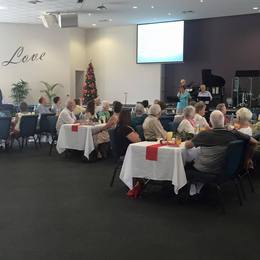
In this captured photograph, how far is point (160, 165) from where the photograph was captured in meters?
5.15

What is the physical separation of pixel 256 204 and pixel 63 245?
262 cm

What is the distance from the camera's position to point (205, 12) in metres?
13.4

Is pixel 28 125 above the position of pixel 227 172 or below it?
below

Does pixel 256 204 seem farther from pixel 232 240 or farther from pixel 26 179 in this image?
pixel 26 179

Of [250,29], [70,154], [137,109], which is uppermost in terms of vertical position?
[250,29]

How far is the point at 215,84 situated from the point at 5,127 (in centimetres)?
760

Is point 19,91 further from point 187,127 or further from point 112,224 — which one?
point 112,224

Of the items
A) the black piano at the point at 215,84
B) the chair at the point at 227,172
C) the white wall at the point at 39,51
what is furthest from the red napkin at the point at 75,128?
the white wall at the point at 39,51

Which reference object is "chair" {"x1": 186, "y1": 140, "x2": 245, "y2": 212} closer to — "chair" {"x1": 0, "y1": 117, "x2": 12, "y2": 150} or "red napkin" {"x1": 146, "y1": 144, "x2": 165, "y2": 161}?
"red napkin" {"x1": 146, "y1": 144, "x2": 165, "y2": 161}

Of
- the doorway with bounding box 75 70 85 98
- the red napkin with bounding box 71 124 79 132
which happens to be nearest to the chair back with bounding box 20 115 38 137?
the red napkin with bounding box 71 124 79 132

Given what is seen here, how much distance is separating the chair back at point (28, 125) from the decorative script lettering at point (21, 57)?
7.02 meters

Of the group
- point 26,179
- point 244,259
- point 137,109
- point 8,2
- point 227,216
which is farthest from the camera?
point 8,2

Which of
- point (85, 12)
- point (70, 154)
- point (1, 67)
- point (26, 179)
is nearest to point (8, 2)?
point (85, 12)

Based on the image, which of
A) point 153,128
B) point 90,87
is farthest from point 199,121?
point 90,87
